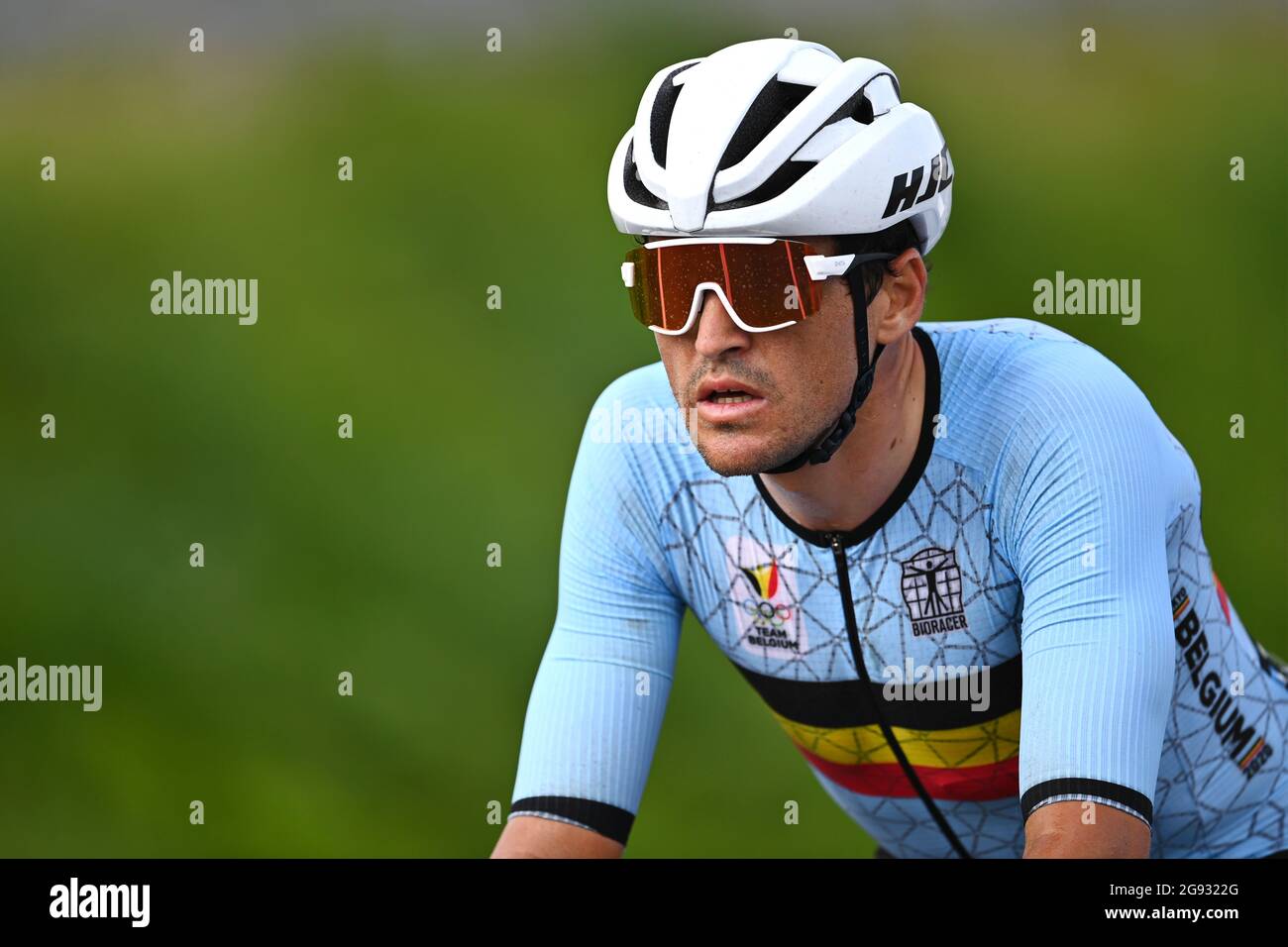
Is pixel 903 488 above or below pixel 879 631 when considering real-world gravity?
above

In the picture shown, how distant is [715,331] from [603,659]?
28.9 inches

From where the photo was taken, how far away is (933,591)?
3.21 meters

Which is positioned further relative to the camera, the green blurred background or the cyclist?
the green blurred background

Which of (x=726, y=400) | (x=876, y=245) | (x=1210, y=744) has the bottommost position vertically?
(x=1210, y=744)

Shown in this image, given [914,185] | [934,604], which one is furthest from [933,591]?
[914,185]

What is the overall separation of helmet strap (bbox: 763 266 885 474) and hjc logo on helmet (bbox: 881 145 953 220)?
0.15 m

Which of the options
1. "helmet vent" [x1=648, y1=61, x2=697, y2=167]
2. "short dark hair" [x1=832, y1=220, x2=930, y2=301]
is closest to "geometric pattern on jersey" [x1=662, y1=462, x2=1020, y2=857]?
"short dark hair" [x1=832, y1=220, x2=930, y2=301]

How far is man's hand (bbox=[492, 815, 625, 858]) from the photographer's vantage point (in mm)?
3078

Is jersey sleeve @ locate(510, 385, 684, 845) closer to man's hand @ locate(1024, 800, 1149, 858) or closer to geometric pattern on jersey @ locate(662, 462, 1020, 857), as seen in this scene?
geometric pattern on jersey @ locate(662, 462, 1020, 857)

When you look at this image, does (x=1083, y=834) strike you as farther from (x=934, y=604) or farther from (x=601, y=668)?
(x=601, y=668)

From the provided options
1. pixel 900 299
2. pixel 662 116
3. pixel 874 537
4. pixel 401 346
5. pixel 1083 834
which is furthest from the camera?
pixel 401 346

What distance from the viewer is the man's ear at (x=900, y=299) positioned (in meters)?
3.10

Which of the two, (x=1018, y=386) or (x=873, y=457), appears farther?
(x=873, y=457)

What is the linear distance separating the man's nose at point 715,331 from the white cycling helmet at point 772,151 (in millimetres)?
132
